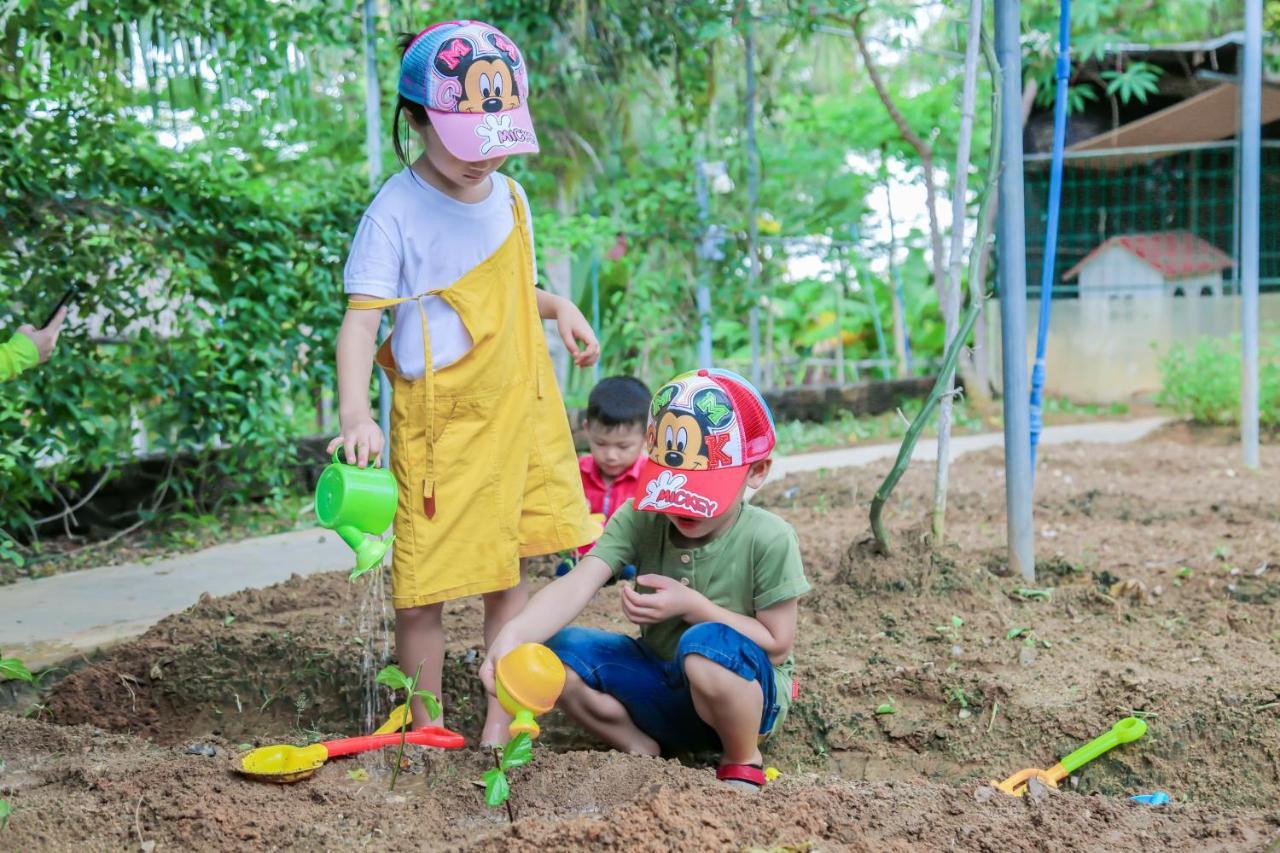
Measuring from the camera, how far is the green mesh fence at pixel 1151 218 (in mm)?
10070

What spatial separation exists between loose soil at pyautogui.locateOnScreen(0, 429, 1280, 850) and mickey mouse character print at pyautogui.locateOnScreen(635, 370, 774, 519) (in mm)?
473

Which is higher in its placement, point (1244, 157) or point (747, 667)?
point (1244, 157)

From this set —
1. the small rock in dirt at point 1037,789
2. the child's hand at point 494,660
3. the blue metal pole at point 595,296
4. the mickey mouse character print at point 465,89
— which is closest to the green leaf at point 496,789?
the child's hand at point 494,660

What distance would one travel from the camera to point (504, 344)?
251 cm

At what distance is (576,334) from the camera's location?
269cm

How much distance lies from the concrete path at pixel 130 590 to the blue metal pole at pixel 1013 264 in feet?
7.34

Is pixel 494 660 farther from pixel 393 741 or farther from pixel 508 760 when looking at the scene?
pixel 393 741

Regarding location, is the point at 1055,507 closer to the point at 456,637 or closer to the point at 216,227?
the point at 456,637

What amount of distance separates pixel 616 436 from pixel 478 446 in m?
1.17

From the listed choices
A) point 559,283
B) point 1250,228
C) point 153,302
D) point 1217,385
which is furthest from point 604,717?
point 1217,385

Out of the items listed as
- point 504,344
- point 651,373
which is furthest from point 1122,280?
point 504,344

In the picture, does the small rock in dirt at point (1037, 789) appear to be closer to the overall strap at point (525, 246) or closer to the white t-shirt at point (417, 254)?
the overall strap at point (525, 246)

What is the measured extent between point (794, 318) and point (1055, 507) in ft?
24.1

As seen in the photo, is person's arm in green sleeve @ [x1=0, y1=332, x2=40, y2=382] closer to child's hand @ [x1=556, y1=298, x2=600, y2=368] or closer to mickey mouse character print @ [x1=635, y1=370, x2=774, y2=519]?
child's hand @ [x1=556, y1=298, x2=600, y2=368]
